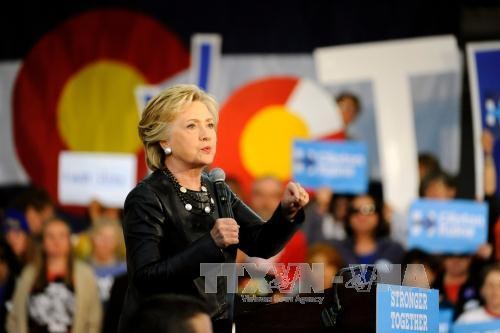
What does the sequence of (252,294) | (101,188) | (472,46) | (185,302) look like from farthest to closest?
1. (101,188)
2. (472,46)
3. (252,294)
4. (185,302)

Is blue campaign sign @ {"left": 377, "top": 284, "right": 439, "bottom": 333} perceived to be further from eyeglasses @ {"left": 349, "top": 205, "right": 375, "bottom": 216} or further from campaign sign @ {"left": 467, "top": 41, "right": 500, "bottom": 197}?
campaign sign @ {"left": 467, "top": 41, "right": 500, "bottom": 197}

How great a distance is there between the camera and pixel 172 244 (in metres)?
2.84

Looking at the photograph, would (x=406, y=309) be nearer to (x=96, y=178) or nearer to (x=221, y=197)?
(x=221, y=197)

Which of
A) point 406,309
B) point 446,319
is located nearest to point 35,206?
point 446,319

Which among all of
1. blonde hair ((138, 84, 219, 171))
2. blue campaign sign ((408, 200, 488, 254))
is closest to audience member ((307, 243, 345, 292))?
blue campaign sign ((408, 200, 488, 254))

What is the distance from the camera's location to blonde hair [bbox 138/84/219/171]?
9.50 ft

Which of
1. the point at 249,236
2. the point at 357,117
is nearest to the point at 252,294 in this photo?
the point at 249,236

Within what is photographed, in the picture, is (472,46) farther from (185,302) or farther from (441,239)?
(185,302)

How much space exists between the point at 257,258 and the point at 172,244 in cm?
347

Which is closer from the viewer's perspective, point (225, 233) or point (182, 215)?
point (225, 233)

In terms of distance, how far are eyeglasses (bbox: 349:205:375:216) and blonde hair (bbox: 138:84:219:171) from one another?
187 inches

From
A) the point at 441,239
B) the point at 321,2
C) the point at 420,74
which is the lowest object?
the point at 441,239

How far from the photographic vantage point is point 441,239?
7938 millimetres

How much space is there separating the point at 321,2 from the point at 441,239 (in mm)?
2072
